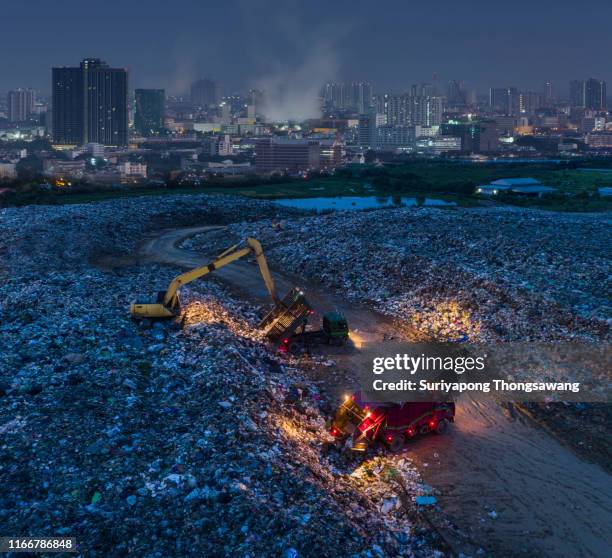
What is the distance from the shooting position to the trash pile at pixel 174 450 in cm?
827

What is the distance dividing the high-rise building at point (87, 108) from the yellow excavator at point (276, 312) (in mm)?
180243

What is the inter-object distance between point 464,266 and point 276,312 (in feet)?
25.1

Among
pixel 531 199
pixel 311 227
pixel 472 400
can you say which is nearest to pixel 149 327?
pixel 472 400

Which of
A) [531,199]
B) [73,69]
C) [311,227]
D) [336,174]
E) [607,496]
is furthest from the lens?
[73,69]

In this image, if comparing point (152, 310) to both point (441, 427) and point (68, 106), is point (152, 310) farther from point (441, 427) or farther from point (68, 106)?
point (68, 106)

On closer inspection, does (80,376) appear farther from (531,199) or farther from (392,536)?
(531,199)

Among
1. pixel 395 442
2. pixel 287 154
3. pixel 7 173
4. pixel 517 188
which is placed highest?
pixel 287 154

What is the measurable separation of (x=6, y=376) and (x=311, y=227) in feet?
67.8

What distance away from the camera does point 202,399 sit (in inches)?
466

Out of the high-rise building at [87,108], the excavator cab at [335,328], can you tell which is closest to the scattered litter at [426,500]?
the excavator cab at [335,328]

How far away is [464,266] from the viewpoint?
2186 cm

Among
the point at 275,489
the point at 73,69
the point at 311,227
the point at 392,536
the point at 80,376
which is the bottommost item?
the point at 392,536

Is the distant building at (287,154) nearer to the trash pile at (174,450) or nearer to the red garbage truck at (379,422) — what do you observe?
the trash pile at (174,450)

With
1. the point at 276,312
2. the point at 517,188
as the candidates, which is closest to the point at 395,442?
the point at 276,312
